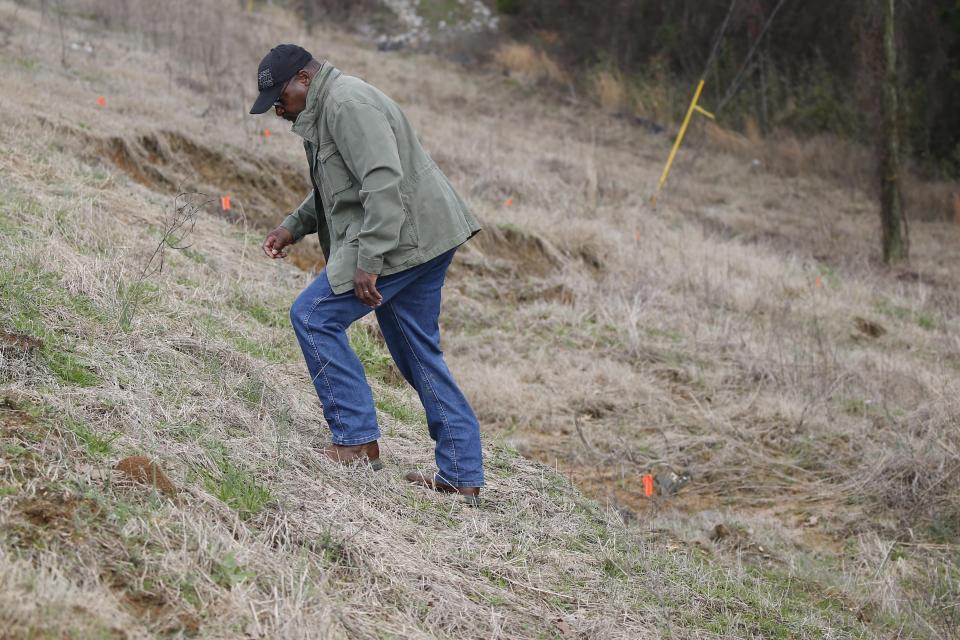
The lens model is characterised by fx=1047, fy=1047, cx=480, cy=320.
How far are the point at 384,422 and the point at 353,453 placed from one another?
3.65 ft

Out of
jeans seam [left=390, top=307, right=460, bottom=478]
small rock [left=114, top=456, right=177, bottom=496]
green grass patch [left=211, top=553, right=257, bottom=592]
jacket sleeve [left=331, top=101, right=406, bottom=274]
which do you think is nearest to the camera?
green grass patch [left=211, top=553, right=257, bottom=592]

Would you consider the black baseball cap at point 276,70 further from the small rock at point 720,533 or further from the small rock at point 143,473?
the small rock at point 720,533

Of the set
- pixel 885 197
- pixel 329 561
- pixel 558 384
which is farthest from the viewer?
pixel 885 197

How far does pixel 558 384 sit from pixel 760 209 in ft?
29.9

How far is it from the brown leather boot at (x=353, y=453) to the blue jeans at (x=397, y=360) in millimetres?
34

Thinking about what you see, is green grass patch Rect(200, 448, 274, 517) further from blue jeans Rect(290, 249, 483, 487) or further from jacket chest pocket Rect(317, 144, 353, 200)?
jacket chest pocket Rect(317, 144, 353, 200)

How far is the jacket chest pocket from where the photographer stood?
3875mm

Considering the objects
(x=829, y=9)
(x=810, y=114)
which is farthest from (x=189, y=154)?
(x=829, y=9)

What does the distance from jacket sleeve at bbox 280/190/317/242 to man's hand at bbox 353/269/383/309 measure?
595 millimetres

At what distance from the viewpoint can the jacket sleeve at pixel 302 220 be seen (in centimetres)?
427

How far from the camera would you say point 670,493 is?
6.46 metres

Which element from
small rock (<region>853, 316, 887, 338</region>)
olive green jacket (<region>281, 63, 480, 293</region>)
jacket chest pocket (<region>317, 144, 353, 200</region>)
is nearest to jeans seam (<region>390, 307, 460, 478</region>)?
olive green jacket (<region>281, 63, 480, 293</region>)

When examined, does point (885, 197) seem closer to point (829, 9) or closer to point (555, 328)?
point (555, 328)

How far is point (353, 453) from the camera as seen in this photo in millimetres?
4117
